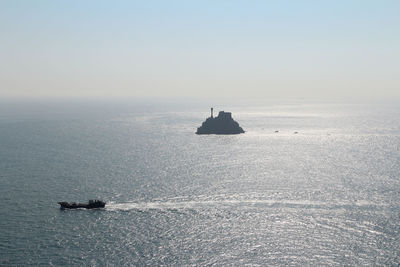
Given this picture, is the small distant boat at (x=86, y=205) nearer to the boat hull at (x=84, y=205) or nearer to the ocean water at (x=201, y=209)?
the boat hull at (x=84, y=205)

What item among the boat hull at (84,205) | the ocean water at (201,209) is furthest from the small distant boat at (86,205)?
the ocean water at (201,209)

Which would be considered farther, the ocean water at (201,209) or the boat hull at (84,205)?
the boat hull at (84,205)

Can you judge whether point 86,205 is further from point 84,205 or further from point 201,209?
point 201,209

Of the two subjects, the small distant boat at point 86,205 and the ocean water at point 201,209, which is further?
the small distant boat at point 86,205

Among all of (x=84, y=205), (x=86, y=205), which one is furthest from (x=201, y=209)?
(x=84, y=205)

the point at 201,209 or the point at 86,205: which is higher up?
the point at 86,205

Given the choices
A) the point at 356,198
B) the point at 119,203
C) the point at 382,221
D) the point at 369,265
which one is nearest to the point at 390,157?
the point at 356,198

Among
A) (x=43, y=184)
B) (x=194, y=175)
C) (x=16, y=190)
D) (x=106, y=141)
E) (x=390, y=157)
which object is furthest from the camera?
(x=106, y=141)

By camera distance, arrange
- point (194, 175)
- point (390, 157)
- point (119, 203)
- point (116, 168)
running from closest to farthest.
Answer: point (119, 203), point (194, 175), point (116, 168), point (390, 157)

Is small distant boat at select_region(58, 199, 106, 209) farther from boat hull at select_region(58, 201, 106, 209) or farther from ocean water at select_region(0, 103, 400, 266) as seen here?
ocean water at select_region(0, 103, 400, 266)

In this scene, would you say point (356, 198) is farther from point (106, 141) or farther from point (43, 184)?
point (106, 141)

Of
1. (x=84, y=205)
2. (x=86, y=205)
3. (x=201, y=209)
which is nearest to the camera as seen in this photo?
(x=201, y=209)
